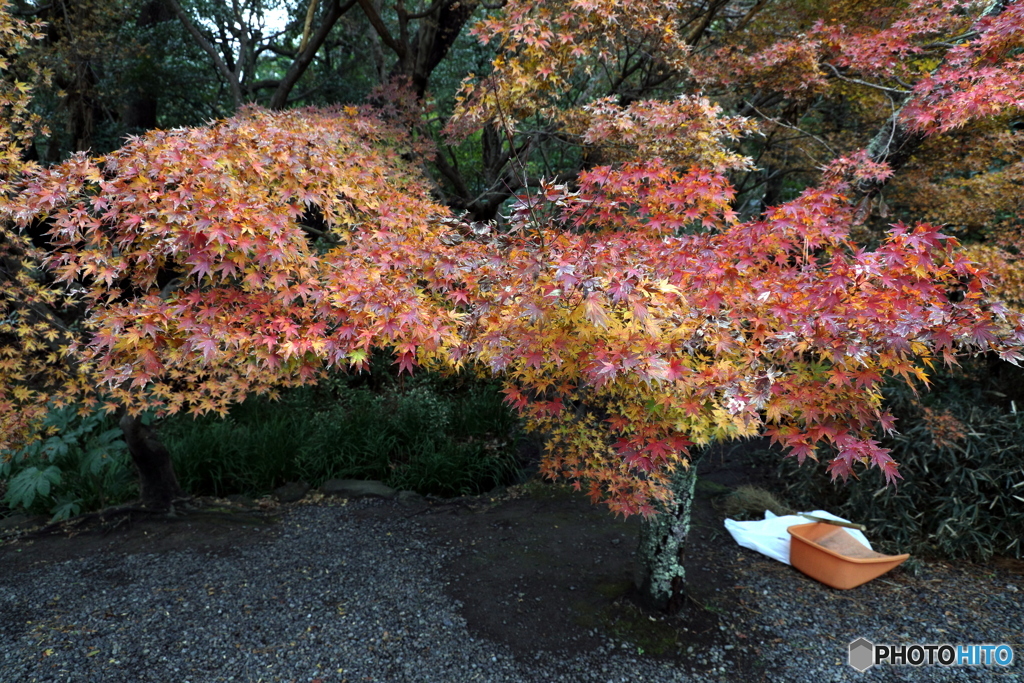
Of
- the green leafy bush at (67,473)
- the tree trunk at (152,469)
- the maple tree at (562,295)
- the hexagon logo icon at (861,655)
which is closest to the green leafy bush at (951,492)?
the hexagon logo icon at (861,655)

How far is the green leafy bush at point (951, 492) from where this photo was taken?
436 cm

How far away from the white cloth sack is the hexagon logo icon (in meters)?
0.85

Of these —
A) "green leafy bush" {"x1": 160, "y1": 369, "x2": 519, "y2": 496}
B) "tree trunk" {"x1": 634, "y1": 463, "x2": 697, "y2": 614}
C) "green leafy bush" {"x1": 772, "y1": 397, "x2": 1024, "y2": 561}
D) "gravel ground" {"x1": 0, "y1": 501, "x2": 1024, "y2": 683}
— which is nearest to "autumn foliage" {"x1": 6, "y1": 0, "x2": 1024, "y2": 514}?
"tree trunk" {"x1": 634, "y1": 463, "x2": 697, "y2": 614}

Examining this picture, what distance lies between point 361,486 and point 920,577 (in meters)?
4.36

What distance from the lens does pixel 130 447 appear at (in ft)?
14.3

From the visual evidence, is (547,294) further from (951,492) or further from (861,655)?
(951,492)

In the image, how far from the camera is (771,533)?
433cm

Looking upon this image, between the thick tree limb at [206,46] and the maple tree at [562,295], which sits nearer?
the maple tree at [562,295]

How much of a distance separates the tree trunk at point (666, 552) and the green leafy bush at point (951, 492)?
178 centimetres

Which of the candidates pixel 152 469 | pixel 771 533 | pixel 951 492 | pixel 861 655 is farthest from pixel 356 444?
pixel 951 492

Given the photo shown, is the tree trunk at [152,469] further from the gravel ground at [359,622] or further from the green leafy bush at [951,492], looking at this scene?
the green leafy bush at [951,492]

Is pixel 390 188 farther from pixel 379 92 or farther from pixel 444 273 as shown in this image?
pixel 379 92

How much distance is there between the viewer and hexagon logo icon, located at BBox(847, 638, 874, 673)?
3.12 meters

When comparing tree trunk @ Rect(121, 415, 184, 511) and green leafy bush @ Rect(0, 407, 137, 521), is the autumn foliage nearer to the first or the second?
tree trunk @ Rect(121, 415, 184, 511)
